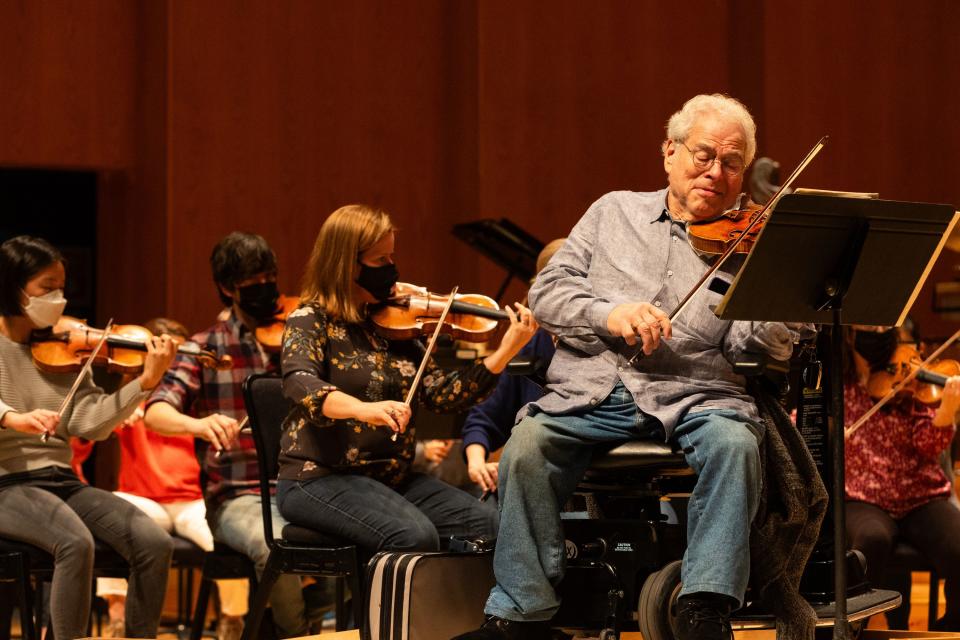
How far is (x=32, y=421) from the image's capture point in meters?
3.18

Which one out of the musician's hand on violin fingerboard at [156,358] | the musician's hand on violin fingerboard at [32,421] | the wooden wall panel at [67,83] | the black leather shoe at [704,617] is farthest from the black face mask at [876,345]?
the wooden wall panel at [67,83]

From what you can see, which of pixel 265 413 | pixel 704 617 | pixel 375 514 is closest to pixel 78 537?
pixel 265 413

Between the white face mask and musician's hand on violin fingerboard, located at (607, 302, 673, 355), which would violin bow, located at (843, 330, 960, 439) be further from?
the white face mask

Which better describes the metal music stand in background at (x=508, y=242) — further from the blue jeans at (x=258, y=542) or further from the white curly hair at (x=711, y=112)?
the white curly hair at (x=711, y=112)

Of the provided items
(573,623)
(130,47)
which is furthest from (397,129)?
(573,623)

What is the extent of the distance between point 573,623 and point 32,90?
4.03 m

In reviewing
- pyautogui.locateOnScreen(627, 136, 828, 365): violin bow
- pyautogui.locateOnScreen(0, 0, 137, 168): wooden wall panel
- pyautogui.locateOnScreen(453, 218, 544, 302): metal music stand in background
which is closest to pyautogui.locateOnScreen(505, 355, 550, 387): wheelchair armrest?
pyautogui.locateOnScreen(627, 136, 828, 365): violin bow

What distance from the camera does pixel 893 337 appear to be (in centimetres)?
371

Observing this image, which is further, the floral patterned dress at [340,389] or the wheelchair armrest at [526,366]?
the floral patterned dress at [340,389]

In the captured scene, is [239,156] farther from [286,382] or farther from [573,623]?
[573,623]

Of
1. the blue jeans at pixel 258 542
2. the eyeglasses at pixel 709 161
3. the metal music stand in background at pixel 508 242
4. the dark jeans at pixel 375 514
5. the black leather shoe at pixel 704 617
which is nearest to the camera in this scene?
the black leather shoe at pixel 704 617

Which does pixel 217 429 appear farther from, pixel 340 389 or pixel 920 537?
pixel 920 537

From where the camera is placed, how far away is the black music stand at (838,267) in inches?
92.9

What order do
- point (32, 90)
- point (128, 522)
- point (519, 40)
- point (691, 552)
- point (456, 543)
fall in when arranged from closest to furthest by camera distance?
point (691, 552)
point (456, 543)
point (128, 522)
point (32, 90)
point (519, 40)
